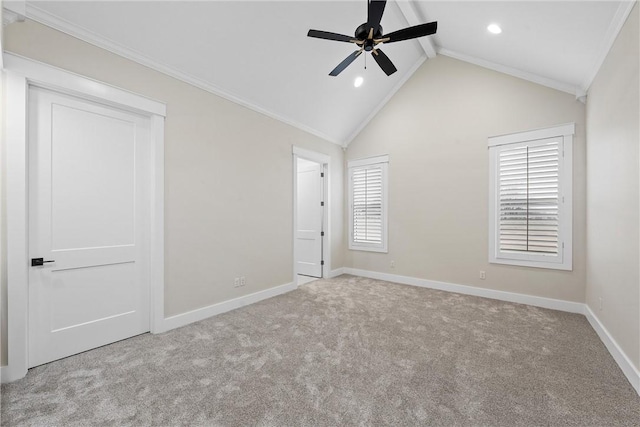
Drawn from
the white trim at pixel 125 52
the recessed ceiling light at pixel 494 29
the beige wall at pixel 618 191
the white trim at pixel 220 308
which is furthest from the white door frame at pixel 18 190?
the beige wall at pixel 618 191

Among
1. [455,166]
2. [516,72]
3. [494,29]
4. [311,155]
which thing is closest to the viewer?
[494,29]

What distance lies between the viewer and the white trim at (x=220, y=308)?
3256 mm

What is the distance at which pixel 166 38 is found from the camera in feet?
9.58

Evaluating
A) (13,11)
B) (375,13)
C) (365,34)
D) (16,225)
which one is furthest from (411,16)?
(16,225)

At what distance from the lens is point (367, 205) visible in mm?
5855

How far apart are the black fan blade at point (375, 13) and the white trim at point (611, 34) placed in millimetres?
1941

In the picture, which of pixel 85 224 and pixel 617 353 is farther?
pixel 85 224

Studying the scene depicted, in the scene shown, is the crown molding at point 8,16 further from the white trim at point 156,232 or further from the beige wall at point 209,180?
the white trim at point 156,232

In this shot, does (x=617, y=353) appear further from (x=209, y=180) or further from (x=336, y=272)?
(x=209, y=180)

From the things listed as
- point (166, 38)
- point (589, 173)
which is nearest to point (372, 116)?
point (589, 173)

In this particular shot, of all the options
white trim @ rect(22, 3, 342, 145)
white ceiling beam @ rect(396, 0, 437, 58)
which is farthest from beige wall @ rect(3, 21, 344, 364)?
white ceiling beam @ rect(396, 0, 437, 58)

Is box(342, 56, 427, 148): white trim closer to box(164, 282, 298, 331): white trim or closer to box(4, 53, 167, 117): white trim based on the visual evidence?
box(164, 282, 298, 331): white trim

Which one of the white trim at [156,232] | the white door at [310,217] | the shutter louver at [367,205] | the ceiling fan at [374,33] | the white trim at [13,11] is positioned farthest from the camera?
the white door at [310,217]

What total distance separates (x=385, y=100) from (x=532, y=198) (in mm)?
3012
